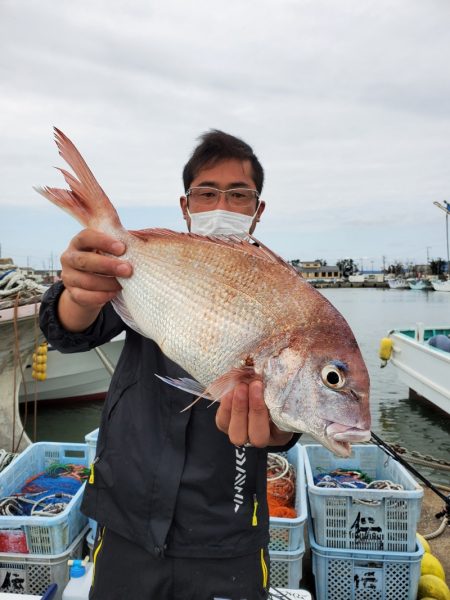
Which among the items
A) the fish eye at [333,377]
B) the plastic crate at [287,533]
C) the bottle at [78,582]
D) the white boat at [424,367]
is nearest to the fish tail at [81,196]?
the fish eye at [333,377]

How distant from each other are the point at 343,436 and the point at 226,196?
139cm

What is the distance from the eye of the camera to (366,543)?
144 inches

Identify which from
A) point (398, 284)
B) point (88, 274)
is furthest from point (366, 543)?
point (398, 284)

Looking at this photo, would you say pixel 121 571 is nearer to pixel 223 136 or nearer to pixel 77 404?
pixel 223 136

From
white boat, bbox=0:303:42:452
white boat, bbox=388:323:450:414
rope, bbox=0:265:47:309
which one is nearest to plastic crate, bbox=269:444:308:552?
white boat, bbox=0:303:42:452

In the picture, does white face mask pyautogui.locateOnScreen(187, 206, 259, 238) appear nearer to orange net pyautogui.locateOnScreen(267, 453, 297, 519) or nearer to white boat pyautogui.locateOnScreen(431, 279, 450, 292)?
orange net pyautogui.locateOnScreen(267, 453, 297, 519)

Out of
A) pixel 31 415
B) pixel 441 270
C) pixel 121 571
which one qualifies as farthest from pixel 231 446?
pixel 441 270

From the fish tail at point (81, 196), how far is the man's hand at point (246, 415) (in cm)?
102

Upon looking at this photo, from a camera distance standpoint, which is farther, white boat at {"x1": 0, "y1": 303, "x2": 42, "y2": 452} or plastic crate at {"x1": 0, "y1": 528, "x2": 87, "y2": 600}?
white boat at {"x1": 0, "y1": 303, "x2": 42, "y2": 452}

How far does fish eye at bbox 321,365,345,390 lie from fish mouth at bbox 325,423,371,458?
0.42ft

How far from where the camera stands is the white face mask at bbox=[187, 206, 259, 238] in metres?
2.39

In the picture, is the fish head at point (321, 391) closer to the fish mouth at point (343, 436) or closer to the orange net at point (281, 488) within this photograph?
the fish mouth at point (343, 436)

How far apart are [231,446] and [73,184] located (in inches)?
53.4

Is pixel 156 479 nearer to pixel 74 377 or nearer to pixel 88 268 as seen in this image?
pixel 88 268
